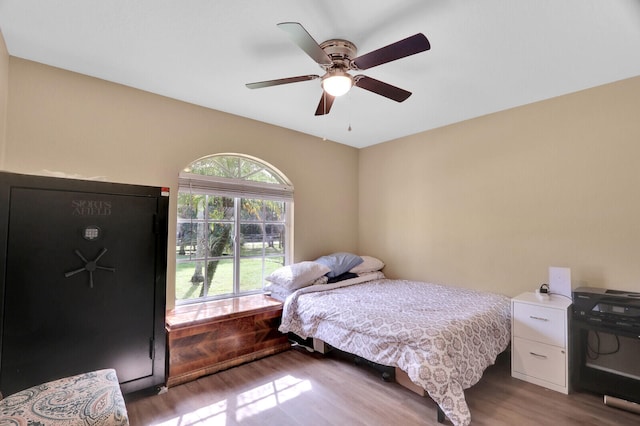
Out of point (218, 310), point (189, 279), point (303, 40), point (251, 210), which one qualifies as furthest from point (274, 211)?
point (303, 40)

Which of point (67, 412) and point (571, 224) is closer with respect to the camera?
point (67, 412)

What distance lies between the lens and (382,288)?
3.36 m

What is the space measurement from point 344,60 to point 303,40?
→ 0.52m

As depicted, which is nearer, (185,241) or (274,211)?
(185,241)

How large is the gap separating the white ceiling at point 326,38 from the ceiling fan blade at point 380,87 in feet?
0.79

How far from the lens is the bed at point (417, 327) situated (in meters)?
1.89

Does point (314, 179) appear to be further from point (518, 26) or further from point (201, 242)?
point (518, 26)

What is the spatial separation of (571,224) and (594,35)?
1548mm

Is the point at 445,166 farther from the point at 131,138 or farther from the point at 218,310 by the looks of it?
the point at 131,138

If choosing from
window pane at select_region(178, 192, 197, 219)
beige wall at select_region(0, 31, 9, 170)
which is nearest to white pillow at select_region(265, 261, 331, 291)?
window pane at select_region(178, 192, 197, 219)

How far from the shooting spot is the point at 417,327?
2.10 meters

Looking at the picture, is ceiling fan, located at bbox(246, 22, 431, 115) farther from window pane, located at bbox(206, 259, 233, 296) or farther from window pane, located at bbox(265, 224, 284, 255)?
window pane, located at bbox(206, 259, 233, 296)

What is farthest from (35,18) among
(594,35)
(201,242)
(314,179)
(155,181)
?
(594,35)

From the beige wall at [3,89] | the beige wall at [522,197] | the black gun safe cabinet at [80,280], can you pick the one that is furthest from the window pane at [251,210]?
the beige wall at [3,89]
